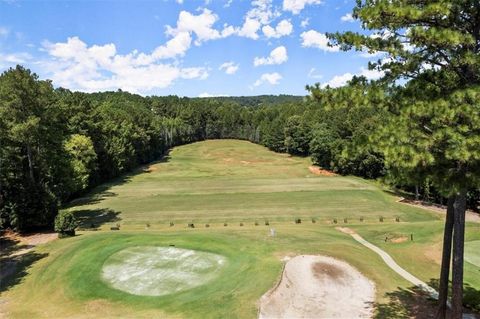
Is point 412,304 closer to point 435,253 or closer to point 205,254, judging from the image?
point 435,253

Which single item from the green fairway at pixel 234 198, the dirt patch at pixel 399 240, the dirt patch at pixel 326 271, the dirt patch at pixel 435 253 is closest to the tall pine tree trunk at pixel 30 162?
the green fairway at pixel 234 198

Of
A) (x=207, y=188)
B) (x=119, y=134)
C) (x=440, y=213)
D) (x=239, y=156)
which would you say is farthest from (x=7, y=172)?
(x=239, y=156)

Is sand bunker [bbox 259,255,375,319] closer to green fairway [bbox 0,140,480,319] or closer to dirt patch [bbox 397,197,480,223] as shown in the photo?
green fairway [bbox 0,140,480,319]

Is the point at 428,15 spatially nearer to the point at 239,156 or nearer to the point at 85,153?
the point at 85,153

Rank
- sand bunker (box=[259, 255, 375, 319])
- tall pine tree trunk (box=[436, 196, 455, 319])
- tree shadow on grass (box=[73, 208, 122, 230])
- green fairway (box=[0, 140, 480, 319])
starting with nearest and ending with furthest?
tall pine tree trunk (box=[436, 196, 455, 319]), sand bunker (box=[259, 255, 375, 319]), green fairway (box=[0, 140, 480, 319]), tree shadow on grass (box=[73, 208, 122, 230])

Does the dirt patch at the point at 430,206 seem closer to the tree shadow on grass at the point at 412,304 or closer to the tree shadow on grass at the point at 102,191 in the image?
the tree shadow on grass at the point at 412,304

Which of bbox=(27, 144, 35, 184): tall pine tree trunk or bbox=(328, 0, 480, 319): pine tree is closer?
bbox=(328, 0, 480, 319): pine tree

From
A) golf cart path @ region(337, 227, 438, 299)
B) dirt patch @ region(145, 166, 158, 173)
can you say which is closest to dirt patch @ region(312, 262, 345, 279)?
golf cart path @ region(337, 227, 438, 299)
